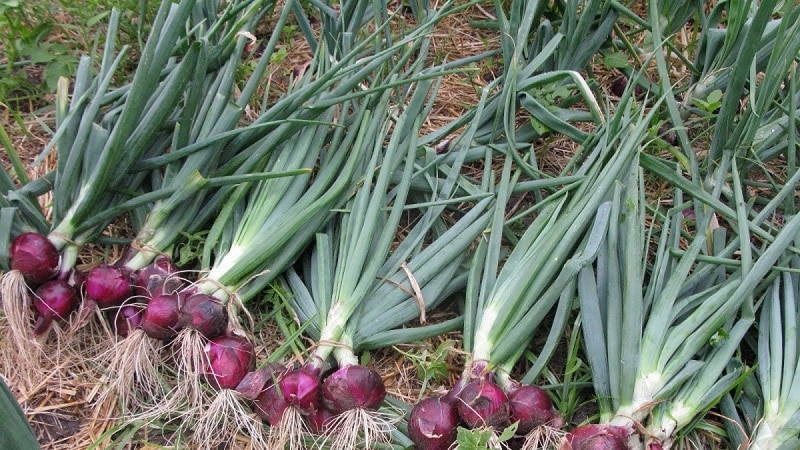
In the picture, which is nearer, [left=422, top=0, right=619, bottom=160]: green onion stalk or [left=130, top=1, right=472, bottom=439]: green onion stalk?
[left=130, top=1, right=472, bottom=439]: green onion stalk

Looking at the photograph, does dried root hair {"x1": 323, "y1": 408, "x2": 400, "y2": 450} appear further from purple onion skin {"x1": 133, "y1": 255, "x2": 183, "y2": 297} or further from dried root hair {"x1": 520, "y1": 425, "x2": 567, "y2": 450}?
purple onion skin {"x1": 133, "y1": 255, "x2": 183, "y2": 297}

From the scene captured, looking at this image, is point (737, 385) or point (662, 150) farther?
point (662, 150)

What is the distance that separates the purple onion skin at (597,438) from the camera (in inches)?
50.7

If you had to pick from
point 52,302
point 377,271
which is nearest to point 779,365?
point 377,271

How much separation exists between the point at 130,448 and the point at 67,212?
1.67 ft

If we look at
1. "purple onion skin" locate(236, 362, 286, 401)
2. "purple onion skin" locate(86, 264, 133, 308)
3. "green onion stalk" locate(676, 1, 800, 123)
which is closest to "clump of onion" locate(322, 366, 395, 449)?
"purple onion skin" locate(236, 362, 286, 401)

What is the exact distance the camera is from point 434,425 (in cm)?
134

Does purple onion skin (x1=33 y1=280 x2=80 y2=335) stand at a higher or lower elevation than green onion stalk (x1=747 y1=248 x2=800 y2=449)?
lower

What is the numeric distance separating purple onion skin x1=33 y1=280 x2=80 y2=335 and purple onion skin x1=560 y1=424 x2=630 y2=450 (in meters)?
1.02

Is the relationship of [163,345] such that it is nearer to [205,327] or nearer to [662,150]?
[205,327]

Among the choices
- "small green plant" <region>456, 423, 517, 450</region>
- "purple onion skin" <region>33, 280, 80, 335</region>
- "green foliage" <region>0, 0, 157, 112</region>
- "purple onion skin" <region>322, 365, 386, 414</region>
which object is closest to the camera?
"small green plant" <region>456, 423, 517, 450</region>

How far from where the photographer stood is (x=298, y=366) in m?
1.51

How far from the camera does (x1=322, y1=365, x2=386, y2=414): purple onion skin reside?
137 cm

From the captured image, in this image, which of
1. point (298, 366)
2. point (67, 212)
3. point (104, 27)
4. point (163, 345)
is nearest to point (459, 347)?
point (298, 366)
